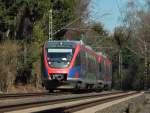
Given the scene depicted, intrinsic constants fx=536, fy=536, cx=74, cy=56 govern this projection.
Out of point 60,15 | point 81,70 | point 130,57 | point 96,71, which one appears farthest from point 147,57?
point 81,70

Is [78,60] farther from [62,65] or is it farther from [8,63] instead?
[8,63]

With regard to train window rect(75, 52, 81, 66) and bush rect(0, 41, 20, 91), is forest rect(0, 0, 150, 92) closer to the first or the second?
bush rect(0, 41, 20, 91)

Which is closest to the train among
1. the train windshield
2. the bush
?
the train windshield

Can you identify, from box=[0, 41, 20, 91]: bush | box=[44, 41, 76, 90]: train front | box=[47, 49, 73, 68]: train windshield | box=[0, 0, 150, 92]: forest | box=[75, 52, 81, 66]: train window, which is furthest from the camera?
box=[0, 0, 150, 92]: forest

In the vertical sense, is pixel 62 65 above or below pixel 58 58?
below

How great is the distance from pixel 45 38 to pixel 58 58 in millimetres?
26040

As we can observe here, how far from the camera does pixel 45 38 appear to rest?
61.9 metres

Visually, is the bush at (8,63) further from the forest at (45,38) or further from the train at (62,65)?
the train at (62,65)

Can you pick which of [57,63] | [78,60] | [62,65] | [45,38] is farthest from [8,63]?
[45,38]

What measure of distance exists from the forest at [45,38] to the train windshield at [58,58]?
804 centimetres

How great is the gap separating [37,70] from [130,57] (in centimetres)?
6013

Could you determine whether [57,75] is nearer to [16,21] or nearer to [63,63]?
[63,63]

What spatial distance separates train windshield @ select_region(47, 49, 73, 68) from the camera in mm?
36062

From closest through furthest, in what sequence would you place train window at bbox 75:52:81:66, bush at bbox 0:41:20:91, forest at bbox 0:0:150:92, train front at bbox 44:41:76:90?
1. train front at bbox 44:41:76:90
2. train window at bbox 75:52:81:66
3. bush at bbox 0:41:20:91
4. forest at bbox 0:0:150:92
